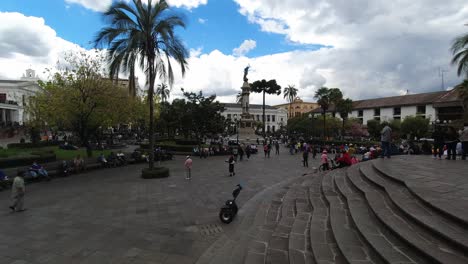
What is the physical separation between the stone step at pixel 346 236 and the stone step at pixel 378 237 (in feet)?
0.29

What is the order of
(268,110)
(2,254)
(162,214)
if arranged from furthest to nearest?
1. (268,110)
2. (162,214)
3. (2,254)

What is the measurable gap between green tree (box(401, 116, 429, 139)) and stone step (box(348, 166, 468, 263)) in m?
45.1

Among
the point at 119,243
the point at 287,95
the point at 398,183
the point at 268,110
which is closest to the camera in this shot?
the point at 119,243

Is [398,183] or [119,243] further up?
[398,183]

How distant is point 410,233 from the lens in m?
3.65

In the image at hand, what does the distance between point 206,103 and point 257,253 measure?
24.8 meters

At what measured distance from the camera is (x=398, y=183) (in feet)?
19.8

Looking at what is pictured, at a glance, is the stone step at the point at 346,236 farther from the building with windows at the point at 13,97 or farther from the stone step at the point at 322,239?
the building with windows at the point at 13,97

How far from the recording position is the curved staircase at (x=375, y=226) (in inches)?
132

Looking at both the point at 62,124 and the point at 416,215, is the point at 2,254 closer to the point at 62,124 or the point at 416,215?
the point at 416,215

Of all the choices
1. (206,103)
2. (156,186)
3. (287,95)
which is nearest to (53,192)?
(156,186)

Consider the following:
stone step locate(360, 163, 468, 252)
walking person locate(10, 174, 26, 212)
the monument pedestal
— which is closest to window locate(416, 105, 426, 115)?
the monument pedestal

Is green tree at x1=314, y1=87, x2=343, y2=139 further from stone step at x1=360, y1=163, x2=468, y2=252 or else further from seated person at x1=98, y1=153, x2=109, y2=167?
stone step at x1=360, y1=163, x2=468, y2=252

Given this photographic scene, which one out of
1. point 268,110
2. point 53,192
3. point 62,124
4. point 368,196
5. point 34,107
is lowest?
point 53,192
